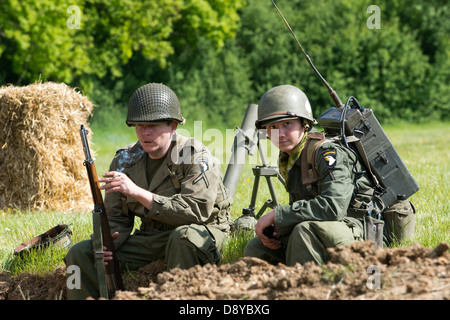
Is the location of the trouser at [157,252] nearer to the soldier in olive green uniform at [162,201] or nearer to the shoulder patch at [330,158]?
the soldier in olive green uniform at [162,201]

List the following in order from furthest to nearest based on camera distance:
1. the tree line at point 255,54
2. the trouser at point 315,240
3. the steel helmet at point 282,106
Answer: the tree line at point 255,54 < the steel helmet at point 282,106 < the trouser at point 315,240

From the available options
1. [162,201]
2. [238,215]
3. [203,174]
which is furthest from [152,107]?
[238,215]

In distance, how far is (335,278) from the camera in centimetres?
362

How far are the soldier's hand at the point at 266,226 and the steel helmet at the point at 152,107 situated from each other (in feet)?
3.93

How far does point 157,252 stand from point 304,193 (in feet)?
4.48

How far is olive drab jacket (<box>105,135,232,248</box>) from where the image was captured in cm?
484

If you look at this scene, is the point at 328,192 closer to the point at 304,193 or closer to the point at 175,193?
the point at 304,193

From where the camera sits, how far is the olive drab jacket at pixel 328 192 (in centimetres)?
432

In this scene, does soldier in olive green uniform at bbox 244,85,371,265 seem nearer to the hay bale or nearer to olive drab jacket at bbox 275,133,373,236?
olive drab jacket at bbox 275,133,373,236

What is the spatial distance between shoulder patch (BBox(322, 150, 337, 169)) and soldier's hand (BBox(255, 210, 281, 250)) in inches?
21.0

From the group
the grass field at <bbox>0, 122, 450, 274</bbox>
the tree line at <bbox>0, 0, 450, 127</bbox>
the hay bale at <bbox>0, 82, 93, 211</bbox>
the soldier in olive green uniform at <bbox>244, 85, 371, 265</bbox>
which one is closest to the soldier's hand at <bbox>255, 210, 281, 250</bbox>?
the soldier in olive green uniform at <bbox>244, 85, 371, 265</bbox>

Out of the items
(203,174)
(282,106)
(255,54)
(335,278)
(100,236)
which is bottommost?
(335,278)

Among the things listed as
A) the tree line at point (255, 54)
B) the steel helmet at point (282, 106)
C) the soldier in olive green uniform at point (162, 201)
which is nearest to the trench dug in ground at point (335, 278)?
the soldier in olive green uniform at point (162, 201)
